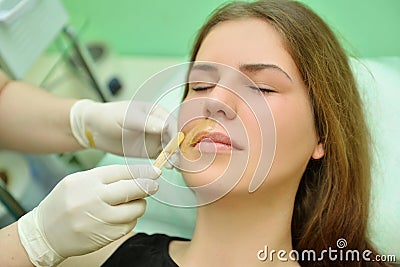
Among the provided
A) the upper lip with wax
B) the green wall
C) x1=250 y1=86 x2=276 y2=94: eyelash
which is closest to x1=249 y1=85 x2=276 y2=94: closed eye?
x1=250 y1=86 x2=276 y2=94: eyelash

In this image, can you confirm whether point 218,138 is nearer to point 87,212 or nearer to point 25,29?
point 87,212


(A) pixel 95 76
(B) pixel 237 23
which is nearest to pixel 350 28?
(B) pixel 237 23

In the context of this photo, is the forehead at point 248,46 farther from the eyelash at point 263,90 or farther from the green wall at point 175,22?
the green wall at point 175,22

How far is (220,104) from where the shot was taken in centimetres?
100

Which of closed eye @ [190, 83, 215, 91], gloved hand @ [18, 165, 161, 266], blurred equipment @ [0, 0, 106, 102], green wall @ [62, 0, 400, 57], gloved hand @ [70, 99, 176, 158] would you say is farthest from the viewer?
green wall @ [62, 0, 400, 57]

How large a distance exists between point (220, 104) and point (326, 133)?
29cm

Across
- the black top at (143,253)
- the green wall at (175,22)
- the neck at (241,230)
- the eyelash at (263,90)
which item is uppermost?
the eyelash at (263,90)

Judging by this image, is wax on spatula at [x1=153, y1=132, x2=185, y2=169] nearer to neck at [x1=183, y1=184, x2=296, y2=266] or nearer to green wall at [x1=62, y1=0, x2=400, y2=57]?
neck at [x1=183, y1=184, x2=296, y2=266]

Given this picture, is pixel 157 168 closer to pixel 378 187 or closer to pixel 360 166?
pixel 360 166

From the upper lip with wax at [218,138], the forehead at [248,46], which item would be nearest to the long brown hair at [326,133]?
the forehead at [248,46]

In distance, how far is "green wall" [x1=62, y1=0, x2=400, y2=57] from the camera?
5.88 feet

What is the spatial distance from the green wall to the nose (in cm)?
79

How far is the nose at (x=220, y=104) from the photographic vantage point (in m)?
1.00

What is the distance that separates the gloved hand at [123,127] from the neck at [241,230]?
250mm
